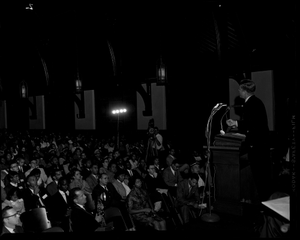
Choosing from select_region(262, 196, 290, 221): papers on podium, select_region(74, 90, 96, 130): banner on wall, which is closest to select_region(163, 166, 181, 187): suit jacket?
select_region(262, 196, 290, 221): papers on podium

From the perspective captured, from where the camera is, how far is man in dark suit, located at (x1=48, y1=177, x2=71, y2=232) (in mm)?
5504

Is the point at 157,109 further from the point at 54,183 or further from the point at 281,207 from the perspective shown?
the point at 281,207

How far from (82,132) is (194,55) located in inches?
371

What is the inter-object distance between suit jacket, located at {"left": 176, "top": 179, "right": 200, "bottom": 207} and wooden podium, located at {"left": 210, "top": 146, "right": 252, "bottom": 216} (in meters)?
2.86

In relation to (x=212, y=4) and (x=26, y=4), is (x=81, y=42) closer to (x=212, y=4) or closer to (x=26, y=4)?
(x=26, y=4)

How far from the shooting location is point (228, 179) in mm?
3730

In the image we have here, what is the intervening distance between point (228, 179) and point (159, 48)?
24.9 feet

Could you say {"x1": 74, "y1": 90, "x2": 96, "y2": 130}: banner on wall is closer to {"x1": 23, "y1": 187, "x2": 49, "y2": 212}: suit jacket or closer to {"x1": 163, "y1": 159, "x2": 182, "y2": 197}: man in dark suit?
{"x1": 163, "y1": 159, "x2": 182, "y2": 197}: man in dark suit

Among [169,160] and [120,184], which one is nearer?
[120,184]

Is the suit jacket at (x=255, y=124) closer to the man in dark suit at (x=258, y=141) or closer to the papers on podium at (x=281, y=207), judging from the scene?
the man in dark suit at (x=258, y=141)

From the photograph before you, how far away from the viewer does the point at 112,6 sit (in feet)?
37.7

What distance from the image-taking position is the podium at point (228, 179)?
3.63 metres

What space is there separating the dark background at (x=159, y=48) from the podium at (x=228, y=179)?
178 inches

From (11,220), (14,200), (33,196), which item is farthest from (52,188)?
(11,220)
